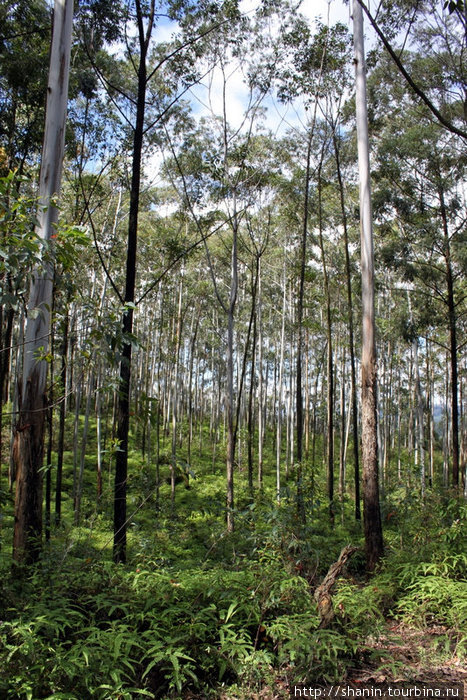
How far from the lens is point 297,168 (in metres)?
12.8

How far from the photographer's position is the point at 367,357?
6.03 m

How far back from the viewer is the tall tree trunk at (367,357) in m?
5.75

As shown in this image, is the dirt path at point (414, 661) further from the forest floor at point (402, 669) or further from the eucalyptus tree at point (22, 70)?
the eucalyptus tree at point (22, 70)

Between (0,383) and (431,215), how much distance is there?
11.3 meters

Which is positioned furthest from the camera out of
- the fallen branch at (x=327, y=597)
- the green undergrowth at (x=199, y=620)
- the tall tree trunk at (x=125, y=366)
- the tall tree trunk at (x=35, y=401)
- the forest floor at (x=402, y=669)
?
the tall tree trunk at (x=125, y=366)

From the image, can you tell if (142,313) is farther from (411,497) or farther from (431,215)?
(411,497)

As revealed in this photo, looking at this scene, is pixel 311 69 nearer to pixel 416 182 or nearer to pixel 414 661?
pixel 416 182

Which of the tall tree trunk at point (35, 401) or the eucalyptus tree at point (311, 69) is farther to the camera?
the eucalyptus tree at point (311, 69)

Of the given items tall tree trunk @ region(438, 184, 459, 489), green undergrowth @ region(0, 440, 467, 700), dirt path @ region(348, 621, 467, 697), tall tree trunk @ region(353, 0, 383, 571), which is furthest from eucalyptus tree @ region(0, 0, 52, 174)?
tall tree trunk @ region(438, 184, 459, 489)

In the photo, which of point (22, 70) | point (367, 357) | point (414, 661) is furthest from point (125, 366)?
point (22, 70)

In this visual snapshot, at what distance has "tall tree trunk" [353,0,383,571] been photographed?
575 cm

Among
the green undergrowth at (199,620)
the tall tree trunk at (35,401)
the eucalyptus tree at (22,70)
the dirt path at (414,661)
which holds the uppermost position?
the eucalyptus tree at (22,70)

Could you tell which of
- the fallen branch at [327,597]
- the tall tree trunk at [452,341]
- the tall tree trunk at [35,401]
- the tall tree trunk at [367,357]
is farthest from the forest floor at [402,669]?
the tall tree trunk at [452,341]

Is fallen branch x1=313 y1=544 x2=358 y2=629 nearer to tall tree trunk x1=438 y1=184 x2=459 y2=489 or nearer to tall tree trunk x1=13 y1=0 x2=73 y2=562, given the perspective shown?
tall tree trunk x1=13 y1=0 x2=73 y2=562
